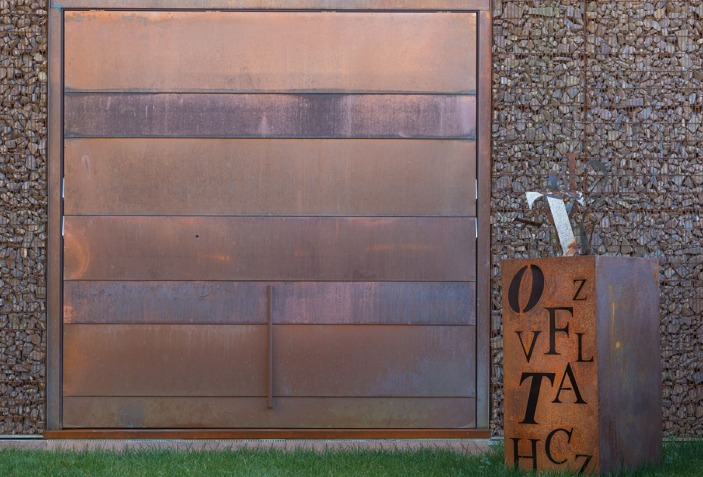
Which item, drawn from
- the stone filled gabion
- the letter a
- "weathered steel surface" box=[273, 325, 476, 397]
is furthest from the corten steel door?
the letter a

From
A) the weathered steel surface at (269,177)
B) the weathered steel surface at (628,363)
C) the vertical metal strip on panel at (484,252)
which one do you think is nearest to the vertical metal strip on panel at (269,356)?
the weathered steel surface at (269,177)

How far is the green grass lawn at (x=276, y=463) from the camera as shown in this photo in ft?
19.0

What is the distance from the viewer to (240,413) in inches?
303

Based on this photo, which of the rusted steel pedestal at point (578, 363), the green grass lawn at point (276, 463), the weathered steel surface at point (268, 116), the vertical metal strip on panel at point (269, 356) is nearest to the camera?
the rusted steel pedestal at point (578, 363)

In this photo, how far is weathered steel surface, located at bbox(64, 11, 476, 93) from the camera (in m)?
7.77

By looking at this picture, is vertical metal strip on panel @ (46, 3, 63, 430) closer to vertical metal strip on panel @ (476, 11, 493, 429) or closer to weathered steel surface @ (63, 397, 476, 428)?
weathered steel surface @ (63, 397, 476, 428)

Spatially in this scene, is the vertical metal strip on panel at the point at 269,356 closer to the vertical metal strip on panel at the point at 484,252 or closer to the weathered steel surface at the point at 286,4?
the vertical metal strip on panel at the point at 484,252

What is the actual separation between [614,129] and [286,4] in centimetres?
269

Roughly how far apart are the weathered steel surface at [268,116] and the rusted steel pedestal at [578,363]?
221 cm

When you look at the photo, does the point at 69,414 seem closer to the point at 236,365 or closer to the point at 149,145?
the point at 236,365

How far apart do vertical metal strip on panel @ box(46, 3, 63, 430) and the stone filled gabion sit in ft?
0.15

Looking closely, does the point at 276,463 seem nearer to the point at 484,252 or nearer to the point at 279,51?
the point at 484,252

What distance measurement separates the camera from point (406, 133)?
7766mm

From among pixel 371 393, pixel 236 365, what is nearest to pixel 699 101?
pixel 371 393
